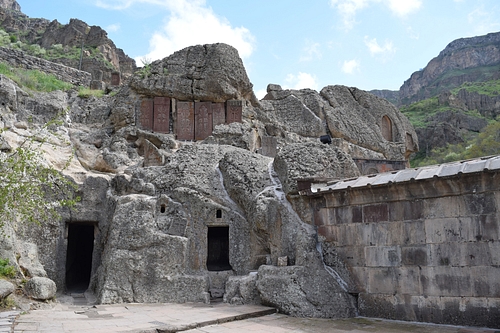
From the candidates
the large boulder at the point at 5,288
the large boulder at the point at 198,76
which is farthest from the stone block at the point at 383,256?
the large boulder at the point at 198,76

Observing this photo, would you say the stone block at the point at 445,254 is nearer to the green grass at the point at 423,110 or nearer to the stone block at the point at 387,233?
the stone block at the point at 387,233

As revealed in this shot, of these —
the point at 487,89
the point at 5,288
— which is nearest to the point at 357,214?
the point at 5,288

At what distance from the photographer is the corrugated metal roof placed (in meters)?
7.00

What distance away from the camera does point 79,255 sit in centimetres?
1433

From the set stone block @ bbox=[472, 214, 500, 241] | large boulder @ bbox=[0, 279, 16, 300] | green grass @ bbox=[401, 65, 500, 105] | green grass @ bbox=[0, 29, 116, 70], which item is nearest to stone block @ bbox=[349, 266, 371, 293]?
stone block @ bbox=[472, 214, 500, 241]

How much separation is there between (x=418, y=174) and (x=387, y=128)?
18485 millimetres

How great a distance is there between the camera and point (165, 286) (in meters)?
9.35

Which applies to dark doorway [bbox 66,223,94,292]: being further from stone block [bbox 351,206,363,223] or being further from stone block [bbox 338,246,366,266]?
stone block [bbox 351,206,363,223]

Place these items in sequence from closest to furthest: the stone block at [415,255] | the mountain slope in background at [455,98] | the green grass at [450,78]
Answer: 1. the stone block at [415,255]
2. the mountain slope in background at [455,98]
3. the green grass at [450,78]

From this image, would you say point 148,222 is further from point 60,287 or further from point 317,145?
point 317,145

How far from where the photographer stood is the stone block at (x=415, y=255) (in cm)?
736

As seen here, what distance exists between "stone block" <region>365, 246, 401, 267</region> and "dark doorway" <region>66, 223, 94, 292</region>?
859 centimetres

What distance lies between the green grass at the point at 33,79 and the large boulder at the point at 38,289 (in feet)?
37.3

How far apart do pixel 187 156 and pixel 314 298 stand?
576cm
